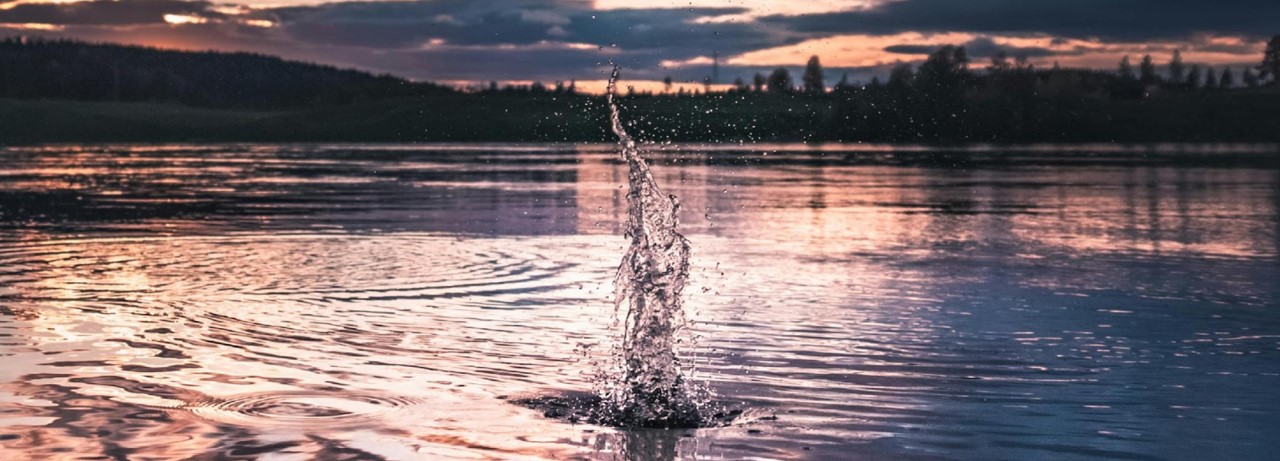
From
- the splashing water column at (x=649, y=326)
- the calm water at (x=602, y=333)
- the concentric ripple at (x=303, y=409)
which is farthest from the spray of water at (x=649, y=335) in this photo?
the concentric ripple at (x=303, y=409)

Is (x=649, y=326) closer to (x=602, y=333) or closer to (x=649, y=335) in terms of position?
(x=649, y=335)

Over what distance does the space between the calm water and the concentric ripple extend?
3 centimetres

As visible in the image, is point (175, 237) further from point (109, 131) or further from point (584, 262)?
point (109, 131)

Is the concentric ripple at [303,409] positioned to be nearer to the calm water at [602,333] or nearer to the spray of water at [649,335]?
the calm water at [602,333]

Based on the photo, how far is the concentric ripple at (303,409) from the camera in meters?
9.75

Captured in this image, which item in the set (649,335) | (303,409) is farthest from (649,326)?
(303,409)

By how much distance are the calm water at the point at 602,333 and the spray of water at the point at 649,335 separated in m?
0.35

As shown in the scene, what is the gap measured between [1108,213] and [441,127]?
525 ft

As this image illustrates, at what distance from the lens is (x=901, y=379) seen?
37.6 feet

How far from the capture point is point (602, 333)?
13828 mm

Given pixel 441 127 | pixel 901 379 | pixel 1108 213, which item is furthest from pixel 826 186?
pixel 441 127

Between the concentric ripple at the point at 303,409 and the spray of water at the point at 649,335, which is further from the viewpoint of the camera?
the spray of water at the point at 649,335

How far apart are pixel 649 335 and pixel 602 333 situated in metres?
2.64

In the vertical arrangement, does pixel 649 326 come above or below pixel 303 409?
above
